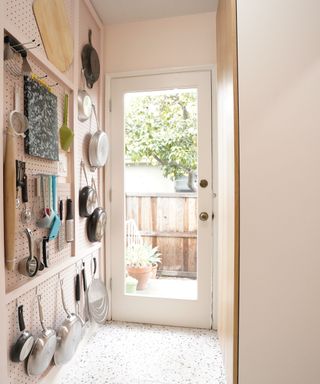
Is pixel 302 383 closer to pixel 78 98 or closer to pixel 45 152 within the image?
pixel 45 152

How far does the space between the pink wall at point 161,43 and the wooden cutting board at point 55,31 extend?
597 mm

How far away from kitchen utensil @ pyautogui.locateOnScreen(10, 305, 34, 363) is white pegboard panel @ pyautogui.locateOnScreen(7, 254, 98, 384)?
2cm

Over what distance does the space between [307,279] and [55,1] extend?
2029 millimetres

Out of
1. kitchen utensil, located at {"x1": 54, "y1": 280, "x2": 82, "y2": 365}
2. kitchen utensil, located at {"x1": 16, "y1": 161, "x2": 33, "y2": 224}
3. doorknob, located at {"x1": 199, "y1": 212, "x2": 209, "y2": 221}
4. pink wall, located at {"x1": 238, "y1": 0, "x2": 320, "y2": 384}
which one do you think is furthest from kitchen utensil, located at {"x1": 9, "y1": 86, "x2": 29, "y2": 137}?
doorknob, located at {"x1": 199, "y1": 212, "x2": 209, "y2": 221}

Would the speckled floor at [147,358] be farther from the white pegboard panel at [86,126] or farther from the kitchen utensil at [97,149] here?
the kitchen utensil at [97,149]

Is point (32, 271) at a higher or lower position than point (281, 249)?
lower

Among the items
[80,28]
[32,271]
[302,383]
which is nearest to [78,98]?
[80,28]

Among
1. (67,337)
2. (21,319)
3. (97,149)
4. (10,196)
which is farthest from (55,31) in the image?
(67,337)

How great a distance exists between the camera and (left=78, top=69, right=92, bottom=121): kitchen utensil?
1729 mm

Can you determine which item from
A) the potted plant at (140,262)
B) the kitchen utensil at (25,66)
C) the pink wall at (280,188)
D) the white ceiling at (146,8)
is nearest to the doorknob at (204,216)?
the potted plant at (140,262)

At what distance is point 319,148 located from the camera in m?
1.17

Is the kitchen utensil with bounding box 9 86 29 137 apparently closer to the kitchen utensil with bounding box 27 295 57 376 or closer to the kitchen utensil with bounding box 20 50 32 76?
the kitchen utensil with bounding box 20 50 32 76

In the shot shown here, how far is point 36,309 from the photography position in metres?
1.32

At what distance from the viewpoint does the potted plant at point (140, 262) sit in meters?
2.26
